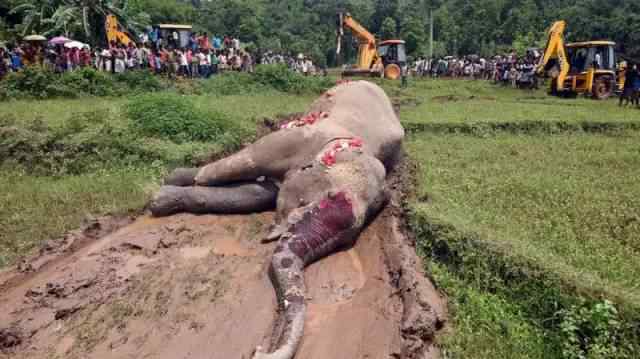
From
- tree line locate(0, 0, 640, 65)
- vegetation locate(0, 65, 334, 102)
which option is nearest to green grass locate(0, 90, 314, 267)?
vegetation locate(0, 65, 334, 102)

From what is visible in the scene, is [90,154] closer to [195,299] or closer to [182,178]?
[182,178]

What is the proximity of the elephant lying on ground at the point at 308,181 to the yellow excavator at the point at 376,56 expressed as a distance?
2109 cm

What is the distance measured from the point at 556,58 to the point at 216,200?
20079 millimetres

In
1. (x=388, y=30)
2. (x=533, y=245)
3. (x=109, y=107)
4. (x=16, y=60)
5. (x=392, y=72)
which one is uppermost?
(x=388, y=30)

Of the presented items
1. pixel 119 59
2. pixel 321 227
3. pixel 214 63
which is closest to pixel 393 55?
pixel 214 63

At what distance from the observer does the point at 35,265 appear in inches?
234

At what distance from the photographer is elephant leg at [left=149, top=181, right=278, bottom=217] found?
728 cm

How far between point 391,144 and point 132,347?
458 cm

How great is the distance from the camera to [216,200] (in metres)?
7.29

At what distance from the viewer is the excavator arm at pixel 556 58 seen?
22375 millimetres

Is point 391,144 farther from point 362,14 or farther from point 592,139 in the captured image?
point 362,14

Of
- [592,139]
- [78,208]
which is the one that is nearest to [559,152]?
[592,139]

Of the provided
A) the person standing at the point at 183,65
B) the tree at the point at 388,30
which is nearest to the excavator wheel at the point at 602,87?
the person standing at the point at 183,65

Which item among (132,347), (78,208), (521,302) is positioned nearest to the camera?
(132,347)
